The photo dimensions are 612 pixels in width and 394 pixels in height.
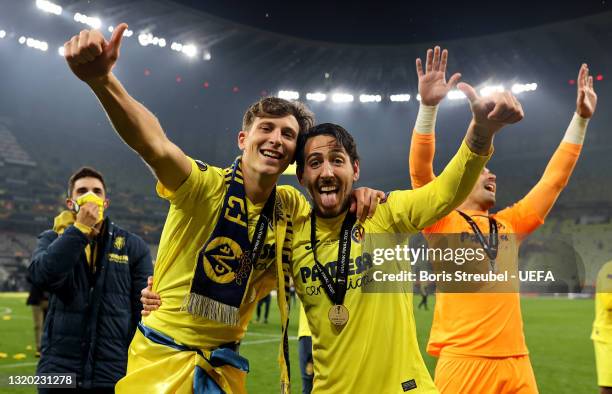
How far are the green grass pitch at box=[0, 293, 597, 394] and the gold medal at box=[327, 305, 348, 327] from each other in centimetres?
476

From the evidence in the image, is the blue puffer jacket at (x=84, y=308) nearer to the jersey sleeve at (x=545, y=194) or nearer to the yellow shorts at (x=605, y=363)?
the jersey sleeve at (x=545, y=194)

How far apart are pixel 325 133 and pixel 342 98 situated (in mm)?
32404

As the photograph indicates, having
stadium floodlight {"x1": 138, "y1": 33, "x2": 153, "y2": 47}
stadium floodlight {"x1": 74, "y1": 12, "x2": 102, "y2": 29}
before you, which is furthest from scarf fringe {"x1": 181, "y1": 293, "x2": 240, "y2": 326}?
stadium floodlight {"x1": 138, "y1": 33, "x2": 153, "y2": 47}

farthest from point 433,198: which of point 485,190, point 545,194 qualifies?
point 545,194

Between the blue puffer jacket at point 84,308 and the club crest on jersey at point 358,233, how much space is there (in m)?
1.86

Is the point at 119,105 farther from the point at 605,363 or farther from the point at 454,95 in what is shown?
the point at 454,95

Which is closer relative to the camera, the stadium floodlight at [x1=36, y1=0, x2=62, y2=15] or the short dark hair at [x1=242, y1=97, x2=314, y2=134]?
the short dark hair at [x1=242, y1=97, x2=314, y2=134]

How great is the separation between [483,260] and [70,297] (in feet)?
9.21

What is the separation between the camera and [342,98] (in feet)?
112

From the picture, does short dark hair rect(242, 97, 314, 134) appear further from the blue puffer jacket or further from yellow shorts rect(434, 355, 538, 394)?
yellow shorts rect(434, 355, 538, 394)

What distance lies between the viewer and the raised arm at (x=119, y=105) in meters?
1.70

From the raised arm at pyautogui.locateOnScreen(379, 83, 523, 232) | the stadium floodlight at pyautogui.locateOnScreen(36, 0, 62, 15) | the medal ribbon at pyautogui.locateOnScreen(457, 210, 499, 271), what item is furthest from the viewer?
the stadium floodlight at pyautogui.locateOnScreen(36, 0, 62, 15)

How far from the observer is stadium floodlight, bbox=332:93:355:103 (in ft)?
112

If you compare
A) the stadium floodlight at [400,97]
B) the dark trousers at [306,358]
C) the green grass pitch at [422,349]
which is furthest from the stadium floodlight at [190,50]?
Answer: the dark trousers at [306,358]
